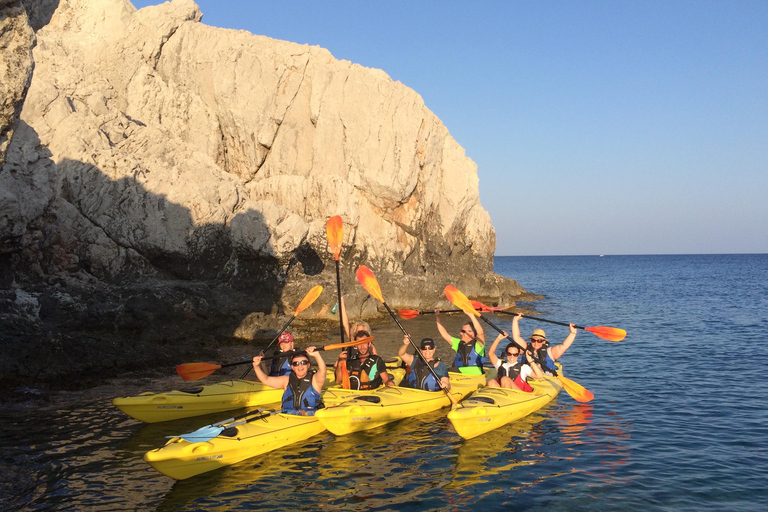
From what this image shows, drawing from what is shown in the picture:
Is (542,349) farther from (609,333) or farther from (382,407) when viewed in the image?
(382,407)

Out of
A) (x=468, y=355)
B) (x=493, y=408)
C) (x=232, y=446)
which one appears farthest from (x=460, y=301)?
(x=232, y=446)

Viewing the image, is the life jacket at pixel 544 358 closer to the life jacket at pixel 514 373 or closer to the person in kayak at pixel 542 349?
the person in kayak at pixel 542 349

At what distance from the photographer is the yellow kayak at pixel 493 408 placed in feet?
29.5

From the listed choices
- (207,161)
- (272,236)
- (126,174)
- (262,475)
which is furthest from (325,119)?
(262,475)

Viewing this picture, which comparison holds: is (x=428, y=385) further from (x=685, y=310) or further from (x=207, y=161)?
(x=685, y=310)

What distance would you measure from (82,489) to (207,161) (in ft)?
64.5

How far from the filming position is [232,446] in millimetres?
7629

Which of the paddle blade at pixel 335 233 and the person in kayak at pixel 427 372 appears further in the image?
the paddle blade at pixel 335 233

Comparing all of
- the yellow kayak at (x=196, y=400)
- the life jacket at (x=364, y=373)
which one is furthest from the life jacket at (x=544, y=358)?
the yellow kayak at (x=196, y=400)

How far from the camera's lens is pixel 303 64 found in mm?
29469

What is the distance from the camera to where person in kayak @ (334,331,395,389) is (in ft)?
35.3

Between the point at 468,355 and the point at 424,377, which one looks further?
the point at 468,355

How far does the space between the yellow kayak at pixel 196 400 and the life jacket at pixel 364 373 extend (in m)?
0.90

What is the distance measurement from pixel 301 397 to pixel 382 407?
4.58ft
